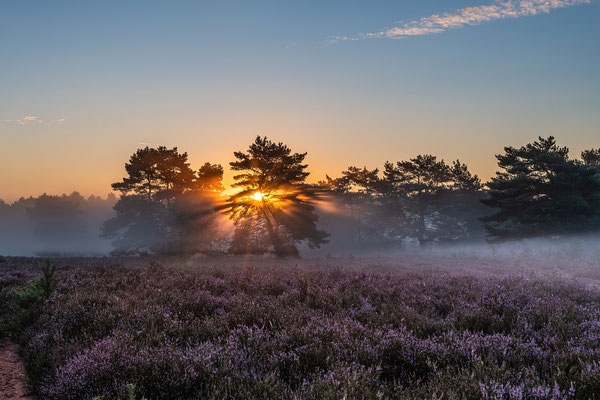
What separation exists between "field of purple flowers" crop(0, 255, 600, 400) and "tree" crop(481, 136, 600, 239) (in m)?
30.4

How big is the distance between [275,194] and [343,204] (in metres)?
36.8

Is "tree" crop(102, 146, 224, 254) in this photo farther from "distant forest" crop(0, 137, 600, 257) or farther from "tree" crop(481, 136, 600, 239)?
"tree" crop(481, 136, 600, 239)

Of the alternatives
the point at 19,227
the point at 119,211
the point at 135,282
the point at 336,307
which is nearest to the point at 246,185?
the point at 135,282

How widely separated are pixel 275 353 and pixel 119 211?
2285 inches

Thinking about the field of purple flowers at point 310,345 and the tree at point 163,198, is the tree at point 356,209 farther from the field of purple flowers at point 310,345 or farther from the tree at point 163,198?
the field of purple flowers at point 310,345

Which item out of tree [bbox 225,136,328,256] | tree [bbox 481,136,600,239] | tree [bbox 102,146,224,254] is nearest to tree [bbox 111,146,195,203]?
tree [bbox 102,146,224,254]

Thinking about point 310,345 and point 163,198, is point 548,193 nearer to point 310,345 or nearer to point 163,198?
point 310,345

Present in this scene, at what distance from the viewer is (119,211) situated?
54375 mm

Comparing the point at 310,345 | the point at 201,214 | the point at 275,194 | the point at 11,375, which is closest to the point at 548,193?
the point at 275,194

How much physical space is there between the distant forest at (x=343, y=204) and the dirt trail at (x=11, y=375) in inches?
866

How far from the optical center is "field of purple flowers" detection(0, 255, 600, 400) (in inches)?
115

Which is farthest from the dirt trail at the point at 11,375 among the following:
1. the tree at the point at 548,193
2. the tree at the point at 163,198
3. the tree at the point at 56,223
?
the tree at the point at 56,223

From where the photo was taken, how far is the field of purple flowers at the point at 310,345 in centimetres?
292

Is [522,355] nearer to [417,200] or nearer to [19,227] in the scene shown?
[417,200]
